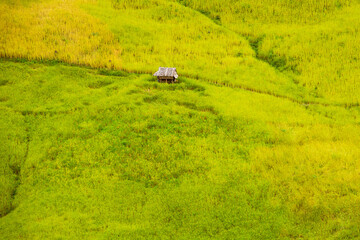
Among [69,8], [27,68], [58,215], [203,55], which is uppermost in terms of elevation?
[69,8]

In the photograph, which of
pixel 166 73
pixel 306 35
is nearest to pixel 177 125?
pixel 166 73

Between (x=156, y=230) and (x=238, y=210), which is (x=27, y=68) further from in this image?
(x=238, y=210)

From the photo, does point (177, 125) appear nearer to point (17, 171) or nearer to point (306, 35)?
point (17, 171)

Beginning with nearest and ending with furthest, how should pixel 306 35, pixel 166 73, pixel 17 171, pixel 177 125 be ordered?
pixel 17 171, pixel 177 125, pixel 166 73, pixel 306 35

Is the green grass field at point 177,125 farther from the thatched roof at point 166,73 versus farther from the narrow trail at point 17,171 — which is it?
Answer: the thatched roof at point 166,73

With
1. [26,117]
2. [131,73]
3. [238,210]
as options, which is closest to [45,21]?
[131,73]

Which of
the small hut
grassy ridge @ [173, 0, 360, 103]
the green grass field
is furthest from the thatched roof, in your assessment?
grassy ridge @ [173, 0, 360, 103]

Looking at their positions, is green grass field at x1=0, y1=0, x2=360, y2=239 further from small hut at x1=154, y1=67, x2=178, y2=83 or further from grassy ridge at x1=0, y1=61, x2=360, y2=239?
small hut at x1=154, y1=67, x2=178, y2=83
